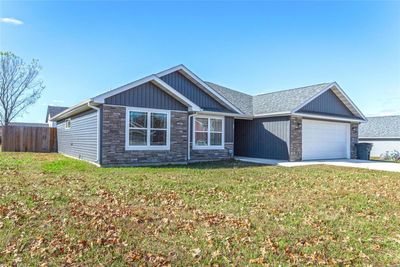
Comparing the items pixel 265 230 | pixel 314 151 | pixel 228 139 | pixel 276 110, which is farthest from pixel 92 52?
pixel 265 230

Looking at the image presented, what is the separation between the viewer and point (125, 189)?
23.8ft

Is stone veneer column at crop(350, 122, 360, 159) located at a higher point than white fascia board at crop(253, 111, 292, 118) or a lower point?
lower

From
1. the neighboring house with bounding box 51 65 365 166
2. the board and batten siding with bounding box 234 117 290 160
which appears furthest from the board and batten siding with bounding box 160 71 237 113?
the board and batten siding with bounding box 234 117 290 160

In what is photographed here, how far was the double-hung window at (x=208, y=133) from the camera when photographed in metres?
14.7

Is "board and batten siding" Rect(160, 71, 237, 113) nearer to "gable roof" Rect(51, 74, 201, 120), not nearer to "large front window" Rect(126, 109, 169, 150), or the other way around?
"gable roof" Rect(51, 74, 201, 120)

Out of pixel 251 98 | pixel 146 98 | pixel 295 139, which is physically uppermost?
pixel 251 98

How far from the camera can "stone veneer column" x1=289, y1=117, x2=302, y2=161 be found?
15.8 m

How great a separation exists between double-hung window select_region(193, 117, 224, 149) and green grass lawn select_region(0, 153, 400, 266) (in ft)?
20.2

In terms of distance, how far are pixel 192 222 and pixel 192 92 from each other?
1131cm

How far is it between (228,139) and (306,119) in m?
5.04

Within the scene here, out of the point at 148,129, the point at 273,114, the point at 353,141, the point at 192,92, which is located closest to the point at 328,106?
the point at 353,141

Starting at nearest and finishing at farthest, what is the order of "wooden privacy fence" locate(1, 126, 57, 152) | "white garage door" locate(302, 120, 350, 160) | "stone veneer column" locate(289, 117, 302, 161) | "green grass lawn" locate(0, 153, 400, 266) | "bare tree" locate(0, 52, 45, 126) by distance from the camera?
"green grass lawn" locate(0, 153, 400, 266) < "stone veneer column" locate(289, 117, 302, 161) < "white garage door" locate(302, 120, 350, 160) < "wooden privacy fence" locate(1, 126, 57, 152) < "bare tree" locate(0, 52, 45, 126)

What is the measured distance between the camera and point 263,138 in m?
17.1

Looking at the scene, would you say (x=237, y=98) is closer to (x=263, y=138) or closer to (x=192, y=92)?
(x=263, y=138)
